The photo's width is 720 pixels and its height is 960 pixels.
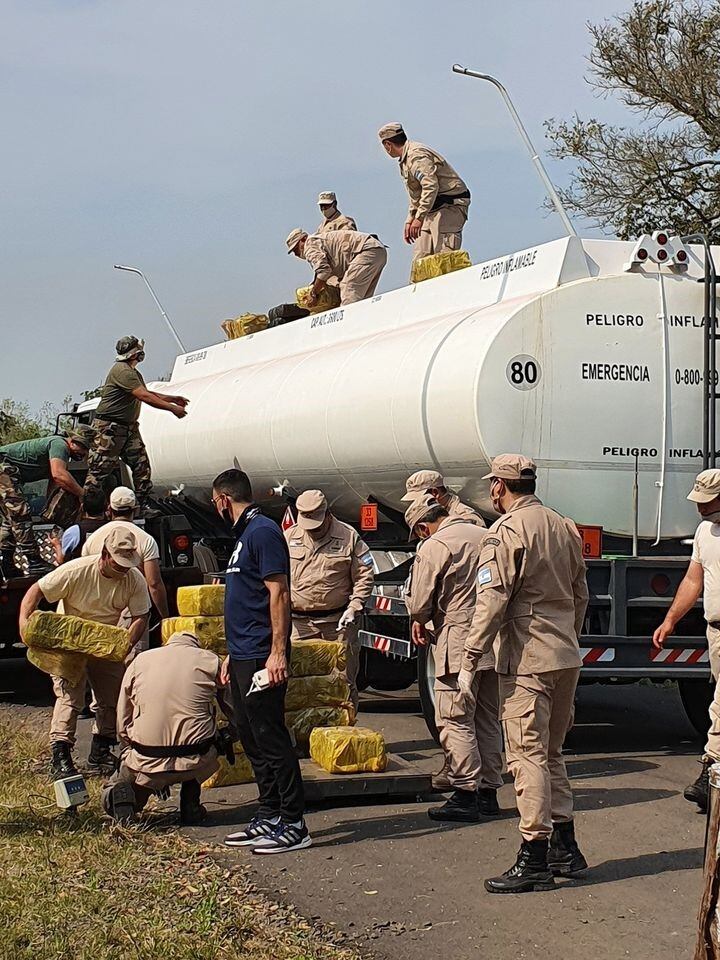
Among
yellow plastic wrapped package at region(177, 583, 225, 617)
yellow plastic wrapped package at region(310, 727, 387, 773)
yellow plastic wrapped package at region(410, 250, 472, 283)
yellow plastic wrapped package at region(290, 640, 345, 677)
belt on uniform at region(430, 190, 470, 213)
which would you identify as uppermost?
belt on uniform at region(430, 190, 470, 213)

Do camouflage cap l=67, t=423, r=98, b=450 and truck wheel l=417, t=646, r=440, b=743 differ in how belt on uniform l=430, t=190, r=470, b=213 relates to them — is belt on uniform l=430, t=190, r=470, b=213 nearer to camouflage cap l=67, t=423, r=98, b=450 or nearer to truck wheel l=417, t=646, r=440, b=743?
camouflage cap l=67, t=423, r=98, b=450

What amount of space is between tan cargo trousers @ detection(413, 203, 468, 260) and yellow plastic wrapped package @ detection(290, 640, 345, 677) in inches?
201

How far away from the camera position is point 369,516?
12.3 metres

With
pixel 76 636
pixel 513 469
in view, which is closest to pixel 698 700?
pixel 513 469

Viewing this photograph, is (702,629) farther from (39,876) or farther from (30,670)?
(30,670)

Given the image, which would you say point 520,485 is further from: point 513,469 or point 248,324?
point 248,324

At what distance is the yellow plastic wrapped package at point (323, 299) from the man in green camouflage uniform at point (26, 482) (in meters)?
2.79

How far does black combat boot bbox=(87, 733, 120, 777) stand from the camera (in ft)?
31.6

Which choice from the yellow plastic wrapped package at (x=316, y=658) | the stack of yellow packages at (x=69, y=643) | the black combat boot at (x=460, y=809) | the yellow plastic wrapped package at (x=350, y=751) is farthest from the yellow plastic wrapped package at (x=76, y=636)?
the black combat boot at (x=460, y=809)

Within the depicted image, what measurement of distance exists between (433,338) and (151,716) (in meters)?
4.13

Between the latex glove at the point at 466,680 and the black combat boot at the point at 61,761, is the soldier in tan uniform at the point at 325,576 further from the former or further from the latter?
the latex glove at the point at 466,680

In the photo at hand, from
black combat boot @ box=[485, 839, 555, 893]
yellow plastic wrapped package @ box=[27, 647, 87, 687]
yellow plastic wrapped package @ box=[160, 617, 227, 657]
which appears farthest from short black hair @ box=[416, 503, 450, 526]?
black combat boot @ box=[485, 839, 555, 893]

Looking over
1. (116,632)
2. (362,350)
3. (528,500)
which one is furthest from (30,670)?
(528,500)

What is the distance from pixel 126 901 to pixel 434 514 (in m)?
3.41
